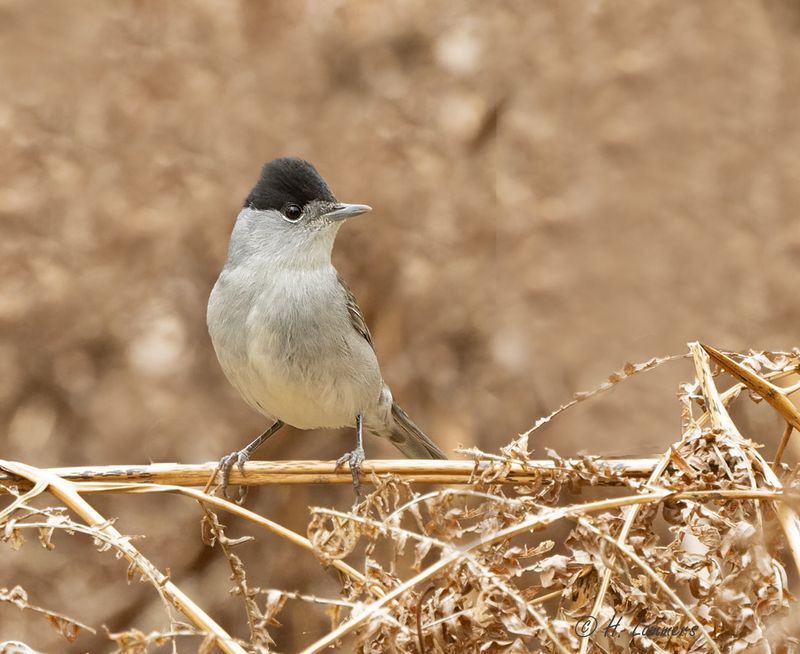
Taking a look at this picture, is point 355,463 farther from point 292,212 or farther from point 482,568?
point 482,568

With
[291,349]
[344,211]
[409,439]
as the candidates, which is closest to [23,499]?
[291,349]

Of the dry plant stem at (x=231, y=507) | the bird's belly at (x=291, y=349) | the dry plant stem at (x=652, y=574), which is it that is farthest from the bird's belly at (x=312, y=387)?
the dry plant stem at (x=652, y=574)

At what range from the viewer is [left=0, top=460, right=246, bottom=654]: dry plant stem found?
144cm

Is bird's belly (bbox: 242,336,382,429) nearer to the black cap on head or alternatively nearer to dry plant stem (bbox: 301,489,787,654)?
the black cap on head

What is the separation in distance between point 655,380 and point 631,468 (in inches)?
68.1

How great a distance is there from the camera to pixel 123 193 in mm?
3420

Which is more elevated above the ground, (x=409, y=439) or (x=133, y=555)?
(x=133, y=555)

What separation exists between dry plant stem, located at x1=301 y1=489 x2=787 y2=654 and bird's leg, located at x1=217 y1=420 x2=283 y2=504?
80 centimetres

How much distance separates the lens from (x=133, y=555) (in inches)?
61.2

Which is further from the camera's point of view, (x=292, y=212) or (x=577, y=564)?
(x=292, y=212)

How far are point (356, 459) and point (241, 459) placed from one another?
0.35m

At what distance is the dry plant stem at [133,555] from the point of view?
1438 mm

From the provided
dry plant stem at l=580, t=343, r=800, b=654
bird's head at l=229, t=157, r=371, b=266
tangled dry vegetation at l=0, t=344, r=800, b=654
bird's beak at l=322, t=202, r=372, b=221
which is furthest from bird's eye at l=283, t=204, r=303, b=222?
dry plant stem at l=580, t=343, r=800, b=654

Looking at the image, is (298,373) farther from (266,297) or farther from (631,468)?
(631,468)
